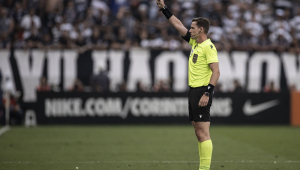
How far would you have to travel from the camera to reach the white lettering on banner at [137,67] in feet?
64.3

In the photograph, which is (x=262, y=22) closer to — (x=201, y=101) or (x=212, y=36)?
(x=212, y=36)

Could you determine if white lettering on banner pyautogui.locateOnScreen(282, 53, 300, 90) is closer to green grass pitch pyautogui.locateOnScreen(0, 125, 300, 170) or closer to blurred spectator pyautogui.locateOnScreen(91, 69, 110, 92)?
green grass pitch pyautogui.locateOnScreen(0, 125, 300, 170)

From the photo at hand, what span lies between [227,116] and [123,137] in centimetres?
557

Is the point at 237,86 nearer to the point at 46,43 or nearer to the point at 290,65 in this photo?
the point at 290,65

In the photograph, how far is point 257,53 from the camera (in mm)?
20172

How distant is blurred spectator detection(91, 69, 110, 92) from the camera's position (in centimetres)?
1839

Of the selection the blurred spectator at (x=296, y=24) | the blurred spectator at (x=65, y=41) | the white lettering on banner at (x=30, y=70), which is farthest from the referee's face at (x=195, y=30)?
the blurred spectator at (x=296, y=24)

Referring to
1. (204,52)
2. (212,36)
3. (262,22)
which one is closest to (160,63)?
(212,36)

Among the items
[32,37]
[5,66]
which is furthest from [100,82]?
[5,66]

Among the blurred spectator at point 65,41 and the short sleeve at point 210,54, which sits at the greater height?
the blurred spectator at point 65,41

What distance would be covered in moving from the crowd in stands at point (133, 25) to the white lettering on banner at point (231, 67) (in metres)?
0.32

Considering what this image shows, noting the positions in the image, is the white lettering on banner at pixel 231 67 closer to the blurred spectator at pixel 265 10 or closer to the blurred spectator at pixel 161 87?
the blurred spectator at pixel 161 87

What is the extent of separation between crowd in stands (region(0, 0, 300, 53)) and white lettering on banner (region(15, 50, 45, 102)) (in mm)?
343

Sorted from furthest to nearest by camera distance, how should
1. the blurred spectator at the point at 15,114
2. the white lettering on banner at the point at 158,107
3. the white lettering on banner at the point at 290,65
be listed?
the white lettering on banner at the point at 290,65 < the white lettering on banner at the point at 158,107 < the blurred spectator at the point at 15,114
